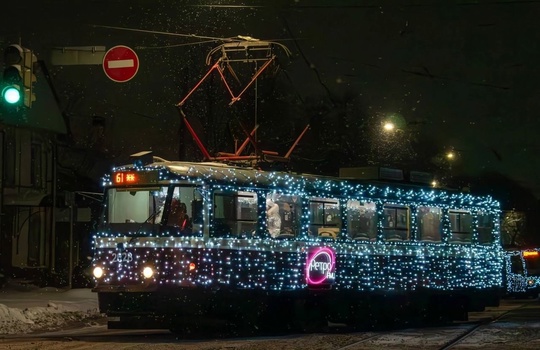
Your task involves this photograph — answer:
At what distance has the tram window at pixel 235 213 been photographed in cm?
1560

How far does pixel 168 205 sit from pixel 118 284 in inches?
63.4

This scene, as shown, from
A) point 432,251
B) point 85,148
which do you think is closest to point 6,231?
point 85,148

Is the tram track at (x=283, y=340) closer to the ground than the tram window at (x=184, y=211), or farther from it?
closer to the ground

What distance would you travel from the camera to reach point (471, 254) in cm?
2183

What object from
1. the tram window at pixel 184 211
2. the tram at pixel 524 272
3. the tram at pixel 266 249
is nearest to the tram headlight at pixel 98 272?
the tram at pixel 266 249

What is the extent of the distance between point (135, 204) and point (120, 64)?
440 centimetres

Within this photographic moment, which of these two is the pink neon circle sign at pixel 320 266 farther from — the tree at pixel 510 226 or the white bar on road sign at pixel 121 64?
the tree at pixel 510 226

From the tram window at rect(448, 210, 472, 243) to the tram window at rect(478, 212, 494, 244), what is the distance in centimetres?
46

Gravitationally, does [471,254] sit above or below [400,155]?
below

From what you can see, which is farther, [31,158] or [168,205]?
[31,158]

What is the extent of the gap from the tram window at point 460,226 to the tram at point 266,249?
6 cm

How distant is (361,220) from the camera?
18.8m

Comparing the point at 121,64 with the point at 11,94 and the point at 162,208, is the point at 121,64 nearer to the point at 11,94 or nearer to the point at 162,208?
the point at 162,208

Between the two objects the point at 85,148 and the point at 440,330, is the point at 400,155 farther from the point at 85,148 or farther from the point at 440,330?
the point at 440,330
